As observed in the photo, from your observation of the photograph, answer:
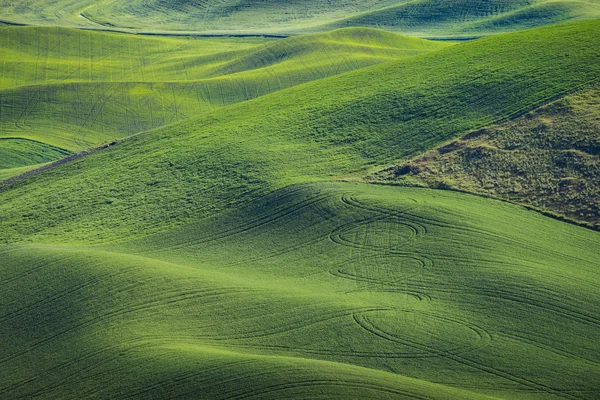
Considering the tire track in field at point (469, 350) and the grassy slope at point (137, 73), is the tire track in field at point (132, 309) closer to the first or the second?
the tire track in field at point (469, 350)

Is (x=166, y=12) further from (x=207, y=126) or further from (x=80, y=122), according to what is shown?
(x=207, y=126)

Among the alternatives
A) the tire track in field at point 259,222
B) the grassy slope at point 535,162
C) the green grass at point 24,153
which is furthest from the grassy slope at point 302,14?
the tire track in field at point 259,222

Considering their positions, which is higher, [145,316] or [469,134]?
[469,134]

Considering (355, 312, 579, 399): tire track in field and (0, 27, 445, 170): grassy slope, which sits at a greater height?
(0, 27, 445, 170): grassy slope

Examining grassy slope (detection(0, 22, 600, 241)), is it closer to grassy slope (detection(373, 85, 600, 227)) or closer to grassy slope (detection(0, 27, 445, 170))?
grassy slope (detection(373, 85, 600, 227))

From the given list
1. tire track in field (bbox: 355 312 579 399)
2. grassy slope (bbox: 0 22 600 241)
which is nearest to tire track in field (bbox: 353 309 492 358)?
tire track in field (bbox: 355 312 579 399)

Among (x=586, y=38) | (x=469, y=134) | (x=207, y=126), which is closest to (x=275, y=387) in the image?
(x=469, y=134)
